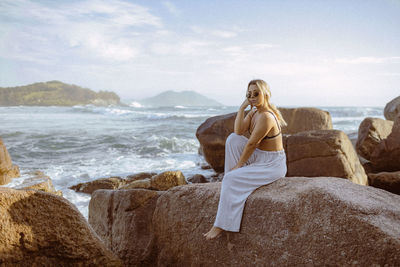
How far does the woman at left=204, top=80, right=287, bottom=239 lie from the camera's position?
2.82 metres

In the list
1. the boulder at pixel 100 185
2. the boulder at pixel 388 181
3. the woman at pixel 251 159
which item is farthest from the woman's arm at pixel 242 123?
the boulder at pixel 100 185

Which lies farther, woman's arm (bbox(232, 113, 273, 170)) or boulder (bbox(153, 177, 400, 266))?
woman's arm (bbox(232, 113, 273, 170))

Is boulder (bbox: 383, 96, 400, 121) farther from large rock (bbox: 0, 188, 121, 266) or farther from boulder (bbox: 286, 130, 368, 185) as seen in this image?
large rock (bbox: 0, 188, 121, 266)

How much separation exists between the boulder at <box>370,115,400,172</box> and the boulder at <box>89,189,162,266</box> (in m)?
6.16

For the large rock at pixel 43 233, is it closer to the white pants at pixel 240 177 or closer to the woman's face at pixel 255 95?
the white pants at pixel 240 177

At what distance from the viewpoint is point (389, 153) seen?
24.6 ft

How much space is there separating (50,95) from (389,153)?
6980cm

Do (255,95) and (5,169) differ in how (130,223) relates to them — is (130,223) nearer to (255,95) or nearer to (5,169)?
(255,95)

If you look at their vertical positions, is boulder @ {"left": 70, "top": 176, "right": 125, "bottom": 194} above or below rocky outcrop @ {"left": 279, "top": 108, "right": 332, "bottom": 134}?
below

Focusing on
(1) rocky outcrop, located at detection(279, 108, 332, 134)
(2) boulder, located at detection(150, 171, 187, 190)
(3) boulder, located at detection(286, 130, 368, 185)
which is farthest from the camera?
(1) rocky outcrop, located at detection(279, 108, 332, 134)

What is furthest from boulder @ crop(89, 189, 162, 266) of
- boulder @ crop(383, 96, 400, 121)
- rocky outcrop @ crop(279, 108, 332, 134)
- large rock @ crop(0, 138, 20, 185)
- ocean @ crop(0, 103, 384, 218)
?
boulder @ crop(383, 96, 400, 121)

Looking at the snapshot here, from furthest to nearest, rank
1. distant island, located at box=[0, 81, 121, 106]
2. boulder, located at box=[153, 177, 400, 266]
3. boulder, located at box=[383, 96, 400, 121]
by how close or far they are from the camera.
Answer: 1. distant island, located at box=[0, 81, 121, 106]
2. boulder, located at box=[383, 96, 400, 121]
3. boulder, located at box=[153, 177, 400, 266]

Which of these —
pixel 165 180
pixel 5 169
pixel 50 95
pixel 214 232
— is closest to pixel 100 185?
pixel 165 180

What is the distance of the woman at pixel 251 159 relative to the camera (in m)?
2.82
